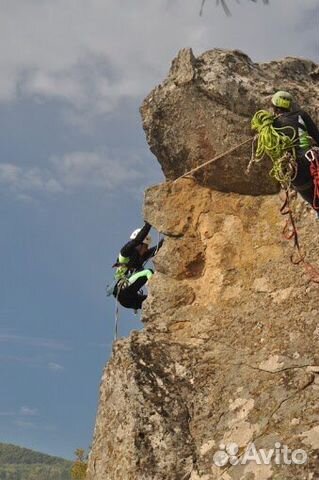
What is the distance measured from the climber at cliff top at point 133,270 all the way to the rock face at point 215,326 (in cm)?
132

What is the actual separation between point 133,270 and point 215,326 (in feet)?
12.1

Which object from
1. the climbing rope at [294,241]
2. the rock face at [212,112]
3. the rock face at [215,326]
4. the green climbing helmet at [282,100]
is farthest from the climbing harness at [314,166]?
the rock face at [212,112]

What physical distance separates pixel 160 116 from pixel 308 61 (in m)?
3.52

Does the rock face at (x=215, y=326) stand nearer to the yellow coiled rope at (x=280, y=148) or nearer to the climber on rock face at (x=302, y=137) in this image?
the climber on rock face at (x=302, y=137)

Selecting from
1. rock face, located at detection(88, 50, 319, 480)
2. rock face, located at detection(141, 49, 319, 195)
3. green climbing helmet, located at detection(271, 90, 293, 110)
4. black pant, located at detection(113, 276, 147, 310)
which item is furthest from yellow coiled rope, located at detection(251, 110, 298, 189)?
black pant, located at detection(113, 276, 147, 310)

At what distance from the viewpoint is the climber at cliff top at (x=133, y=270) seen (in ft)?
46.2

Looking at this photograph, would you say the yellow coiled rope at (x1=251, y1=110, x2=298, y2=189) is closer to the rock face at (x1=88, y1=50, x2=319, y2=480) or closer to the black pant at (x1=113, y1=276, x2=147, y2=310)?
the rock face at (x1=88, y1=50, x2=319, y2=480)

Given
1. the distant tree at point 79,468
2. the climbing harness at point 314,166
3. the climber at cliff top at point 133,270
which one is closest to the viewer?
the climbing harness at point 314,166

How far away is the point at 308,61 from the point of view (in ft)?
45.9

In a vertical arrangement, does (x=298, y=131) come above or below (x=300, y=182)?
above

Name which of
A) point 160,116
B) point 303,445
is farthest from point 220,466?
point 160,116

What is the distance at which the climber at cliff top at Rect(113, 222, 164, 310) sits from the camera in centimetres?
1407

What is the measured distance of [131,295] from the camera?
47.5 feet

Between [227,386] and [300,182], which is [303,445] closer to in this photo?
[227,386]
